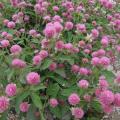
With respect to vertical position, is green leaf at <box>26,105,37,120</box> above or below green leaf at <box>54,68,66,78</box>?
below

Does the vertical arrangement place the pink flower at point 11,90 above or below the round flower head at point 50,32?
below

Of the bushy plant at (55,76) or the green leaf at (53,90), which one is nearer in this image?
the bushy plant at (55,76)

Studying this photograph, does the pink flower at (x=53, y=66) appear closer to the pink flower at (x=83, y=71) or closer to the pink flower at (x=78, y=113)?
the pink flower at (x=83, y=71)

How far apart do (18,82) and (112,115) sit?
1.07 meters

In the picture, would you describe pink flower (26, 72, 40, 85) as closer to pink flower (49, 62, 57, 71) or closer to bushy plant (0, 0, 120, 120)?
bushy plant (0, 0, 120, 120)

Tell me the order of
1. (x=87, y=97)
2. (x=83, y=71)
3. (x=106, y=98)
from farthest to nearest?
(x=83, y=71)
(x=87, y=97)
(x=106, y=98)

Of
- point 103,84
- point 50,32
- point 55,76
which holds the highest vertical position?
point 50,32

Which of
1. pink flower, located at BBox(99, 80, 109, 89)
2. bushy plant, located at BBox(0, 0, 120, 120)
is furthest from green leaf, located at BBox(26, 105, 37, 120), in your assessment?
pink flower, located at BBox(99, 80, 109, 89)

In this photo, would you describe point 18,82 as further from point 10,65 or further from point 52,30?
point 52,30

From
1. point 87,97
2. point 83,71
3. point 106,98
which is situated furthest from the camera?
point 83,71

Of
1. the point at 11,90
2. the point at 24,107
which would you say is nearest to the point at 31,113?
the point at 24,107

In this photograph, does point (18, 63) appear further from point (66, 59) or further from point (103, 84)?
point (103, 84)

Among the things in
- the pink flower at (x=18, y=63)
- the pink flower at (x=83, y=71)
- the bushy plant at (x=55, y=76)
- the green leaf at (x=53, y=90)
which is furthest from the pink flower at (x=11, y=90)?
the pink flower at (x=83, y=71)

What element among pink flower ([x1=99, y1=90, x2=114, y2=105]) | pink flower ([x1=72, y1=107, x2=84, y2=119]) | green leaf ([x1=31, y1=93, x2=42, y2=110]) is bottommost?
pink flower ([x1=72, y1=107, x2=84, y2=119])
